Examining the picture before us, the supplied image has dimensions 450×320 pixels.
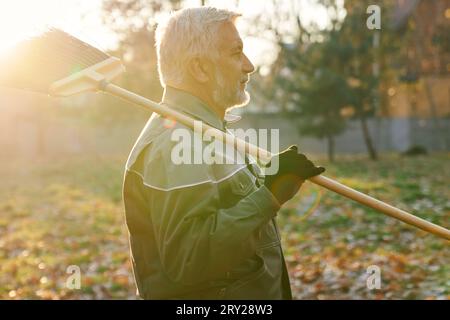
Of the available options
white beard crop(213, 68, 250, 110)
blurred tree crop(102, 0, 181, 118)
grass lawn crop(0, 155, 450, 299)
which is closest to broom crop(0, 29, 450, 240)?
white beard crop(213, 68, 250, 110)

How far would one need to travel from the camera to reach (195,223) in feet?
7.43

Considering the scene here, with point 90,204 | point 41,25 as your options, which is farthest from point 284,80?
point 41,25

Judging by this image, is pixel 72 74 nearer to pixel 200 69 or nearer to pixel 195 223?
pixel 200 69

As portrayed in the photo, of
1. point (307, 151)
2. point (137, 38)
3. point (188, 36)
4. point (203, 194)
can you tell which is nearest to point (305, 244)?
point (188, 36)

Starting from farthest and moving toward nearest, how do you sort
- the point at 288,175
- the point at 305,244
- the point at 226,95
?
the point at 305,244 → the point at 226,95 → the point at 288,175

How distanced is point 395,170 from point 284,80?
20.3ft

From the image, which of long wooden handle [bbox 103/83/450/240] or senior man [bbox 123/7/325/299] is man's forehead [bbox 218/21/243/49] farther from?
long wooden handle [bbox 103/83/450/240]

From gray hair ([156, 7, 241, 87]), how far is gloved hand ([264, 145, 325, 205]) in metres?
0.52

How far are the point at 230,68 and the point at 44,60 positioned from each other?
0.93 metres

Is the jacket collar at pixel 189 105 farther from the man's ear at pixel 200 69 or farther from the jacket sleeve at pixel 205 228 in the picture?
the jacket sleeve at pixel 205 228

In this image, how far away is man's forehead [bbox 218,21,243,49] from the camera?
102 inches

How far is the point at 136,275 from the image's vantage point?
8.78ft

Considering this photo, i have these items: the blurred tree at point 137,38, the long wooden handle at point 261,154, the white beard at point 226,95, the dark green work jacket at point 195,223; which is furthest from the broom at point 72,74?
the blurred tree at point 137,38
